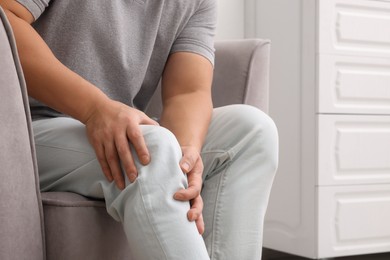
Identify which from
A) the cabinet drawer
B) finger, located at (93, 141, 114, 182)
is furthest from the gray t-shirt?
the cabinet drawer

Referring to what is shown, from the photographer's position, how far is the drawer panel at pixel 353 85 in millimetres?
2154

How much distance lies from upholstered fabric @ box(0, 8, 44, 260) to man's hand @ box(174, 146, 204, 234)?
199 millimetres

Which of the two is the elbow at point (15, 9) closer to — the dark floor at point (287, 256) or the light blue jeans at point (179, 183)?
the light blue jeans at point (179, 183)

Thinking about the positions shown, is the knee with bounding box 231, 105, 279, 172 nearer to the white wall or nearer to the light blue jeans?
the light blue jeans

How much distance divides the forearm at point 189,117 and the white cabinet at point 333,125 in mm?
1010

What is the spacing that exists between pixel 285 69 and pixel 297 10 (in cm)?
19

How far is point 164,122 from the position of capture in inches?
46.8

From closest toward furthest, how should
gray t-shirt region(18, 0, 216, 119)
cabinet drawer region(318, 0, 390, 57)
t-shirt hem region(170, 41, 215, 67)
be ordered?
gray t-shirt region(18, 0, 216, 119), t-shirt hem region(170, 41, 215, 67), cabinet drawer region(318, 0, 390, 57)

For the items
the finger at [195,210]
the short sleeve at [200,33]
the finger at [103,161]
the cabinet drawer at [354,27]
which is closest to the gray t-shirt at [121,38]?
the short sleeve at [200,33]

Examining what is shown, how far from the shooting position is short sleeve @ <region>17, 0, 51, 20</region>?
109cm

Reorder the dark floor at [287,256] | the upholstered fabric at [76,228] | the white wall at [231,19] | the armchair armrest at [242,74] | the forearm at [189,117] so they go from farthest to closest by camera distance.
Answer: the white wall at [231,19], the dark floor at [287,256], the armchair armrest at [242,74], the forearm at [189,117], the upholstered fabric at [76,228]

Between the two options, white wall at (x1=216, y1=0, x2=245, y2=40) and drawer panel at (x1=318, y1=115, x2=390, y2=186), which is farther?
white wall at (x1=216, y1=0, x2=245, y2=40)

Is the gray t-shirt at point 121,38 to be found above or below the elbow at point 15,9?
below

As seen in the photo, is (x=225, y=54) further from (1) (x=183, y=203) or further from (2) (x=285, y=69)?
(2) (x=285, y=69)
